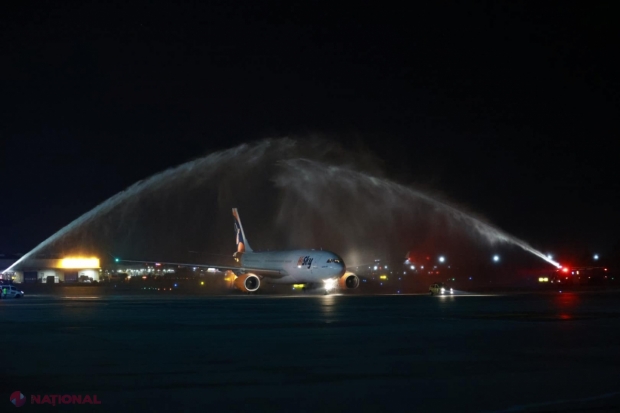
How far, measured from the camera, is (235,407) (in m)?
14.0

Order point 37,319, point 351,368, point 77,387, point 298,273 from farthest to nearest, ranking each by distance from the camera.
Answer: point 298,273 < point 37,319 < point 351,368 < point 77,387

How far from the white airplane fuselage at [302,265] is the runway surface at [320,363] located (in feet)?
123

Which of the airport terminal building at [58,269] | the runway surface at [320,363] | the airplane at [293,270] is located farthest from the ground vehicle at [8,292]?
the airport terminal building at [58,269]


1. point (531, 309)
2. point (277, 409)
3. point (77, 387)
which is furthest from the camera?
point (531, 309)

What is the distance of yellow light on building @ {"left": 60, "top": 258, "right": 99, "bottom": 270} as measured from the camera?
150m

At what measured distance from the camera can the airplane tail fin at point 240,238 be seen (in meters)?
92.7

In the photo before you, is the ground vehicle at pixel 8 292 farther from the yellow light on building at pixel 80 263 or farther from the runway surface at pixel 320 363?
the yellow light on building at pixel 80 263

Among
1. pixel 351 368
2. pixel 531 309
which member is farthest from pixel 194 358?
pixel 531 309

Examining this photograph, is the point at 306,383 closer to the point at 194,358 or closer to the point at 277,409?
the point at 277,409

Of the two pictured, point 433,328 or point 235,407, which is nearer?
point 235,407

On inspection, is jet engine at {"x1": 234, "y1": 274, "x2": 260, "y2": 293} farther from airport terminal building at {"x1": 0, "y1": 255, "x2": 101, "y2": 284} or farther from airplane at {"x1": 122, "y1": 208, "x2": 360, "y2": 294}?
airport terminal building at {"x1": 0, "y1": 255, "x2": 101, "y2": 284}

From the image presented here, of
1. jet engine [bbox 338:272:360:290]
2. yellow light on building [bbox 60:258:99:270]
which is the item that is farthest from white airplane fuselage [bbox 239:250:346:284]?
yellow light on building [bbox 60:258:99:270]

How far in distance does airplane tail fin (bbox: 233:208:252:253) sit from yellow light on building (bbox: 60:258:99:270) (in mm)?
65823

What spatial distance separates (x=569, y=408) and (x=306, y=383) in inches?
220
